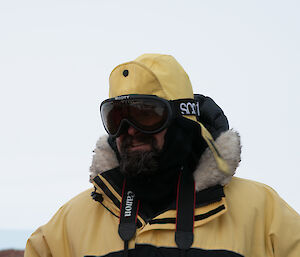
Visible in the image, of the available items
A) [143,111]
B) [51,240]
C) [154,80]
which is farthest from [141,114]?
[51,240]

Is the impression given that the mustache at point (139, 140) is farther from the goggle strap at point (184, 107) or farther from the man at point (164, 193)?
the goggle strap at point (184, 107)

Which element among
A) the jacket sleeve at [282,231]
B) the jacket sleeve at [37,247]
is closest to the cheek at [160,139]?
the jacket sleeve at [282,231]

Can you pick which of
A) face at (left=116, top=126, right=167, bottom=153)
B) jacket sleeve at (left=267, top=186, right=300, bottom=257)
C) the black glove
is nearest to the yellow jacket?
jacket sleeve at (left=267, top=186, right=300, bottom=257)

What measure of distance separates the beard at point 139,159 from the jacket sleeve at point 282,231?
2.57ft

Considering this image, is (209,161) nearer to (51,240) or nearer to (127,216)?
(127,216)

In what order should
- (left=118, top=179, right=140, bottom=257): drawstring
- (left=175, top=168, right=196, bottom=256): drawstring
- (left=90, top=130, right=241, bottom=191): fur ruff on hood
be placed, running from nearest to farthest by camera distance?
(left=175, top=168, right=196, bottom=256): drawstring
(left=118, top=179, right=140, bottom=257): drawstring
(left=90, top=130, right=241, bottom=191): fur ruff on hood

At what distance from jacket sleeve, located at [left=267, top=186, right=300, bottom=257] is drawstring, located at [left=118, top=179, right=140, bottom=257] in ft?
2.73

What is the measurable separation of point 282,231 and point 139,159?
3.23ft

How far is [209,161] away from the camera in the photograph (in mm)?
2797

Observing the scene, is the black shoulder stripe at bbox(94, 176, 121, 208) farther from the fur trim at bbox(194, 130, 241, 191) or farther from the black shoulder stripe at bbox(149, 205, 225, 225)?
the fur trim at bbox(194, 130, 241, 191)

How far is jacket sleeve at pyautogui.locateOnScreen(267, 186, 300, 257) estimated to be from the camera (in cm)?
269

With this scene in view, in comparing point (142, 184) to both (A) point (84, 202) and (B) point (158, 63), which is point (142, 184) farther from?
(B) point (158, 63)

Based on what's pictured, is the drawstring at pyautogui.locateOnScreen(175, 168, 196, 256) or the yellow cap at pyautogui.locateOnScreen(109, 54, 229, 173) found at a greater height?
the yellow cap at pyautogui.locateOnScreen(109, 54, 229, 173)

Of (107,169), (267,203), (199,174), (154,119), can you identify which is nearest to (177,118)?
(154,119)
